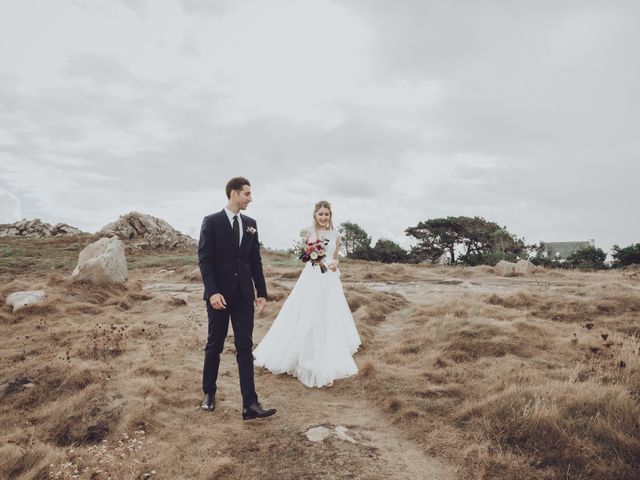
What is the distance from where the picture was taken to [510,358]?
663 cm

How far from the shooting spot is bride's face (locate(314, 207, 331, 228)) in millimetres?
7270

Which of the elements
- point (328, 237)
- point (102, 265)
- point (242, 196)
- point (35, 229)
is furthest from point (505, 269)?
point (35, 229)

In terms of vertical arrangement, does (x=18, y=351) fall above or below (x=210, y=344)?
below

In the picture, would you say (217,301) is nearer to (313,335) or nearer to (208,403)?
(208,403)

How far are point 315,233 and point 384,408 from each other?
317 centimetres

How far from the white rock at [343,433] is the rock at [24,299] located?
922 cm

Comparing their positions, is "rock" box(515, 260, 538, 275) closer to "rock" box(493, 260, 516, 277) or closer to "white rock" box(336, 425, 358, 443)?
"rock" box(493, 260, 516, 277)

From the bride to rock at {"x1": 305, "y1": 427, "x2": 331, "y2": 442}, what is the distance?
1.74m

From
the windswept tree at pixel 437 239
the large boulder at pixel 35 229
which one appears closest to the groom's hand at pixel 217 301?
the windswept tree at pixel 437 239

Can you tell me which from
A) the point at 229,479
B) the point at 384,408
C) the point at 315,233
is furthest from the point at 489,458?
the point at 315,233

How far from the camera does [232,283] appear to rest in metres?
4.97

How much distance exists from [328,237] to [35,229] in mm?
48930

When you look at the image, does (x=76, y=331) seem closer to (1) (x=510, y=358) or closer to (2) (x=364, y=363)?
(2) (x=364, y=363)

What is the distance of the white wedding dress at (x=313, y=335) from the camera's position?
640cm
